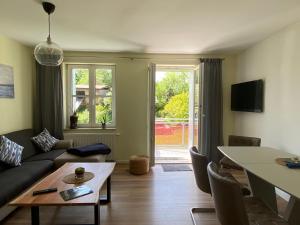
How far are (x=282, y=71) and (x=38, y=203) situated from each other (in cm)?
333

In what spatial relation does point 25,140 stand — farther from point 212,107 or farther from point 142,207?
point 212,107

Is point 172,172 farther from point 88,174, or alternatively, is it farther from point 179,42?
point 179,42

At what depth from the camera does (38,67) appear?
424 centimetres

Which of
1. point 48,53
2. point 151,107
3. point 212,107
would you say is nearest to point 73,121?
point 151,107

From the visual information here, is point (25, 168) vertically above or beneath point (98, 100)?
beneath

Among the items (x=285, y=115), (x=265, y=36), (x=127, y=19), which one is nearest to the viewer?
(x=127, y=19)

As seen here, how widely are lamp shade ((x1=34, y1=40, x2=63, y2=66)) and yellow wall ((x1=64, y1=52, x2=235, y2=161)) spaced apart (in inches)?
81.8

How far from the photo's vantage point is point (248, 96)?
382 centimetres

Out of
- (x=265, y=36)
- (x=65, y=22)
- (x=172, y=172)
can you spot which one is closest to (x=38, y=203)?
(x=65, y=22)

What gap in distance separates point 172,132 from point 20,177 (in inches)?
161

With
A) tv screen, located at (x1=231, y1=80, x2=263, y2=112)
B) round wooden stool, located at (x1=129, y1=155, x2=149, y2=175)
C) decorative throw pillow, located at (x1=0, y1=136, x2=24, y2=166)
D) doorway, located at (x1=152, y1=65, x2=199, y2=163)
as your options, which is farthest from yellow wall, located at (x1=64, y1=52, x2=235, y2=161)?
decorative throw pillow, located at (x1=0, y1=136, x2=24, y2=166)

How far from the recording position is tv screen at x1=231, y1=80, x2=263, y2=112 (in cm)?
352

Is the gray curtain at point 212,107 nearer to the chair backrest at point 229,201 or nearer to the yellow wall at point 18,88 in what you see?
the chair backrest at point 229,201

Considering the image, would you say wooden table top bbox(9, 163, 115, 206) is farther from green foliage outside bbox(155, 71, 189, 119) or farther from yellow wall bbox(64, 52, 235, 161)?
green foliage outside bbox(155, 71, 189, 119)
